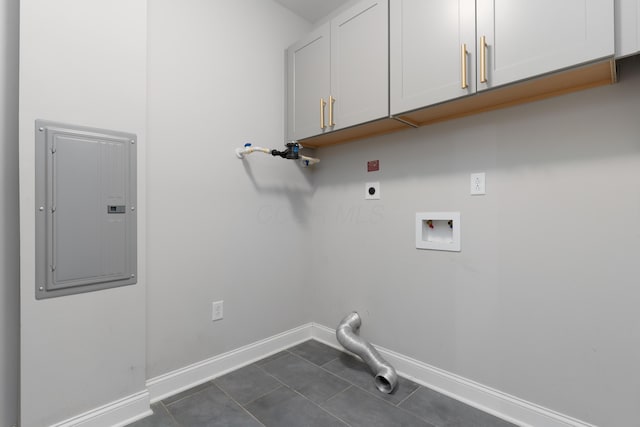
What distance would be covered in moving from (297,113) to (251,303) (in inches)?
57.1

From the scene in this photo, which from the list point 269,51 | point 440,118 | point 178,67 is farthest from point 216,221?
point 440,118

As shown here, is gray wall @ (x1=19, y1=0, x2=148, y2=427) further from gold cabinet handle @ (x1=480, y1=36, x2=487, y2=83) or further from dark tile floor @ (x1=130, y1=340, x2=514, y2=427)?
gold cabinet handle @ (x1=480, y1=36, x2=487, y2=83)

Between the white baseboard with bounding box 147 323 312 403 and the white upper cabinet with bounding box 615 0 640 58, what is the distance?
8.00ft

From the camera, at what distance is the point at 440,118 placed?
1.83 metres

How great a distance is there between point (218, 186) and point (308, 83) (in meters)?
0.99

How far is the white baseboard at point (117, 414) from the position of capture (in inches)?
56.3

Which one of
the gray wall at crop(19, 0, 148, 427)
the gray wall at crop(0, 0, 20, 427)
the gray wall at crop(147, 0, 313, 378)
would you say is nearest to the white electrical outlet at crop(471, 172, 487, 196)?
the gray wall at crop(147, 0, 313, 378)

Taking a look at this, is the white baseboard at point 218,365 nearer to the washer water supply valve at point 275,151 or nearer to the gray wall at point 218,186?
the gray wall at point 218,186

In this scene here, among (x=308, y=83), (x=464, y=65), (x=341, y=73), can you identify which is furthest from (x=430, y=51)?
(x=308, y=83)

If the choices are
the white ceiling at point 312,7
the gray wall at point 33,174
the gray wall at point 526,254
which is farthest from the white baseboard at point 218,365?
the white ceiling at point 312,7

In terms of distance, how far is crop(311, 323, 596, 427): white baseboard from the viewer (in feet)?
4.81

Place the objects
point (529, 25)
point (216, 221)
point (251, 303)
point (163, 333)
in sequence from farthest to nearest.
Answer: point (251, 303)
point (216, 221)
point (163, 333)
point (529, 25)

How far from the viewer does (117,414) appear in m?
1.53

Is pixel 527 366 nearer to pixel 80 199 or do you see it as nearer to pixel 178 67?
pixel 80 199
